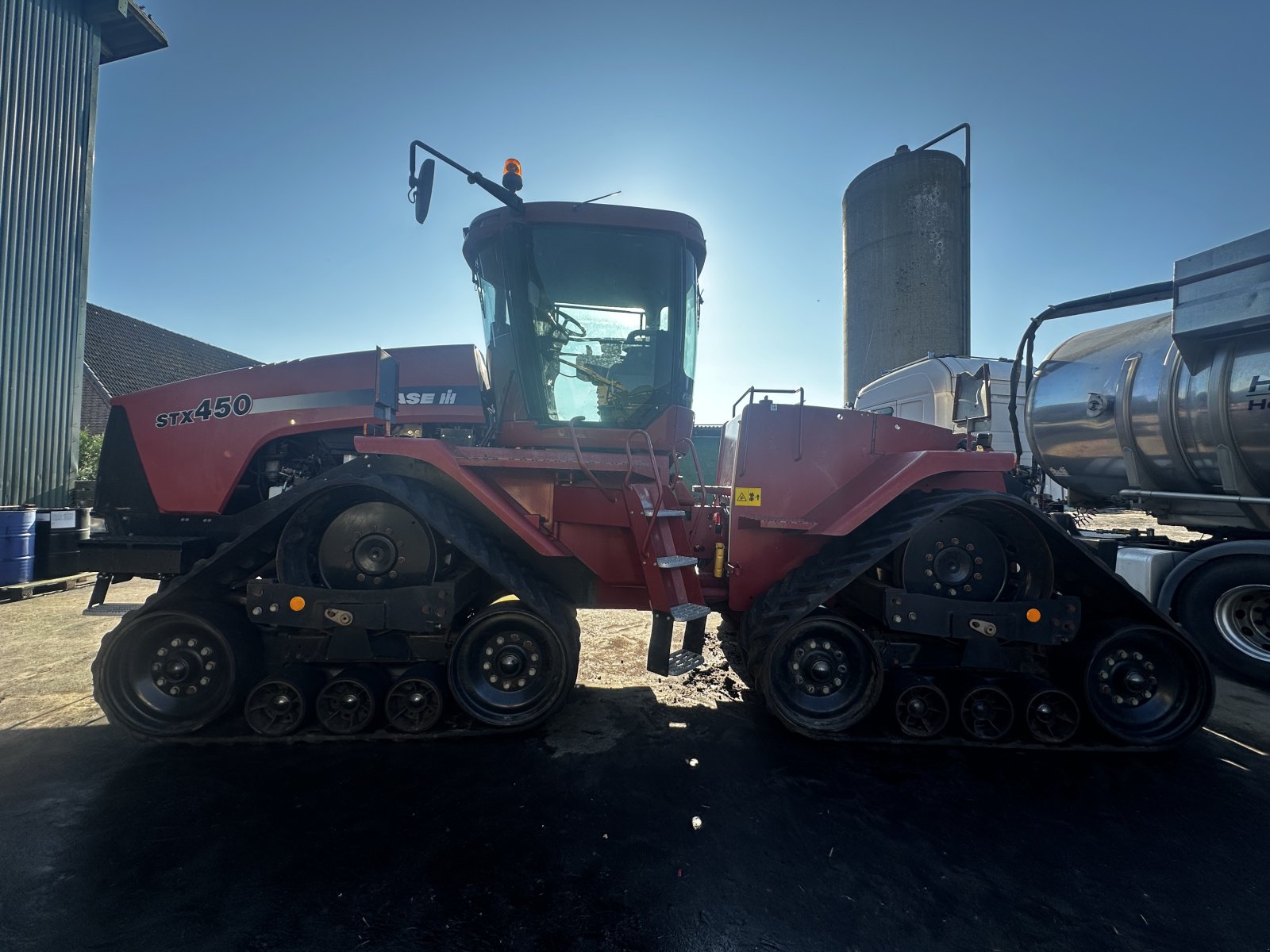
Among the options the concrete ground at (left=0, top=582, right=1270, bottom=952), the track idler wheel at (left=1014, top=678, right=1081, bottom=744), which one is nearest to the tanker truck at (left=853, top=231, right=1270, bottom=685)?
the track idler wheel at (left=1014, top=678, right=1081, bottom=744)

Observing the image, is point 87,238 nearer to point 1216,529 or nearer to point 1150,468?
point 1150,468

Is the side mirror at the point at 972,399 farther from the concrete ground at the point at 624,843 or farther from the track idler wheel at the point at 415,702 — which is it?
the track idler wheel at the point at 415,702

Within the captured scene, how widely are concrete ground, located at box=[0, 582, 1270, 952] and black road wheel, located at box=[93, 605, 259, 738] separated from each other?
186 mm

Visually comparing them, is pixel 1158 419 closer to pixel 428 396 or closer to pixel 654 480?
pixel 654 480

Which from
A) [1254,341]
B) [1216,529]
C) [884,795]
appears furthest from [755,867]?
[1216,529]

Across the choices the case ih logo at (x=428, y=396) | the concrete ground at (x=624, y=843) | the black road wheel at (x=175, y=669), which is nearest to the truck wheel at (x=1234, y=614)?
the concrete ground at (x=624, y=843)

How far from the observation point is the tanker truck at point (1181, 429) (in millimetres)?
3965

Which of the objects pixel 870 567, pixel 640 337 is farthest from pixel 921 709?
pixel 640 337

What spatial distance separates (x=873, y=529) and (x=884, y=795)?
1.34 m

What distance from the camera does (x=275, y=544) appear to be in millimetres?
3096

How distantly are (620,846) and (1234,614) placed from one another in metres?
5.34

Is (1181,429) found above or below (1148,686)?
above

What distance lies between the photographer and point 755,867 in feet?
6.86

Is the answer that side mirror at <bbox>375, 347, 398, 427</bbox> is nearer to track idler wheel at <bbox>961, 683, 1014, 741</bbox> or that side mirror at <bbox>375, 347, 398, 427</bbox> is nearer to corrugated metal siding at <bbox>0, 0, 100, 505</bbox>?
track idler wheel at <bbox>961, 683, 1014, 741</bbox>
